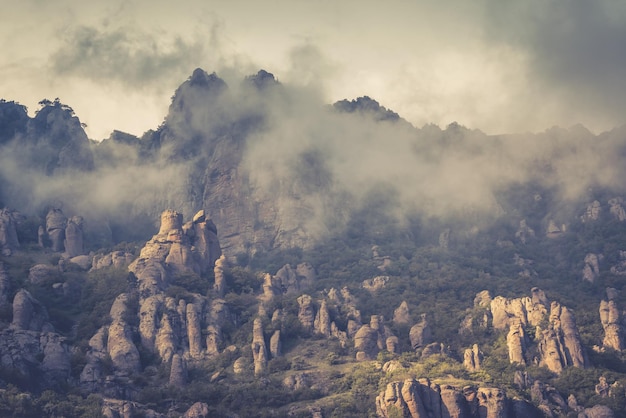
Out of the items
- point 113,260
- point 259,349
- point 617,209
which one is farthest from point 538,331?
point 113,260

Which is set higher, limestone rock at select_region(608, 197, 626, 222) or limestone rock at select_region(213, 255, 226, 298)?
limestone rock at select_region(608, 197, 626, 222)

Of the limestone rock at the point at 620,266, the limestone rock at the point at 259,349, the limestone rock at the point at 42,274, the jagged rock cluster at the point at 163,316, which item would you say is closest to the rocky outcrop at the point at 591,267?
the limestone rock at the point at 620,266

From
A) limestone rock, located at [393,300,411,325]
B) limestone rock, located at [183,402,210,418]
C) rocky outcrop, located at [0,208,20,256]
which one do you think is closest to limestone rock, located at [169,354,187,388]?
limestone rock, located at [183,402,210,418]

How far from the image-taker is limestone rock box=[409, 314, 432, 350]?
443 feet

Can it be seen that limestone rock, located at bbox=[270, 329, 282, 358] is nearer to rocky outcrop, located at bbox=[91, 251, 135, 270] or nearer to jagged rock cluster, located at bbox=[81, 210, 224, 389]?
jagged rock cluster, located at bbox=[81, 210, 224, 389]

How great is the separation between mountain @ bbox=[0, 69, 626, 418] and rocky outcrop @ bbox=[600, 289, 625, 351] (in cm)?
22

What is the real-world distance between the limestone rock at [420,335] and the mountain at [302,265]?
669 millimetres

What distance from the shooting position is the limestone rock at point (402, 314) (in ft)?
466

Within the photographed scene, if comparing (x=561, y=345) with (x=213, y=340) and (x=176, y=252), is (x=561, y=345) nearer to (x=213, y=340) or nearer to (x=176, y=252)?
(x=213, y=340)

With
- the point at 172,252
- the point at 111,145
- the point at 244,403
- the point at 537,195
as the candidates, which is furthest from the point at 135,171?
the point at 244,403

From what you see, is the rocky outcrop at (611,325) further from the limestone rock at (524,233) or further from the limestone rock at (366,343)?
the limestone rock at (524,233)

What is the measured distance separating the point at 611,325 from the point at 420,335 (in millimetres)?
17563

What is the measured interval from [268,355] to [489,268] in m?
43.4

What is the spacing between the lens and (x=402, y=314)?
470 feet
